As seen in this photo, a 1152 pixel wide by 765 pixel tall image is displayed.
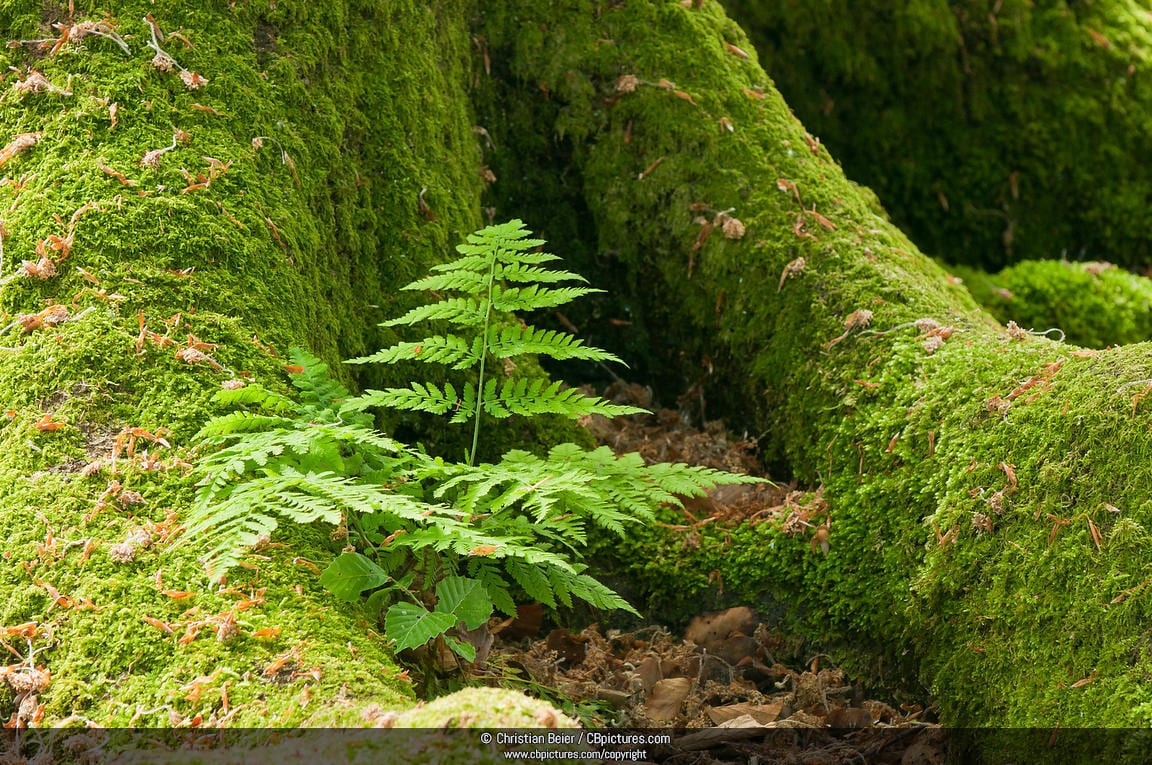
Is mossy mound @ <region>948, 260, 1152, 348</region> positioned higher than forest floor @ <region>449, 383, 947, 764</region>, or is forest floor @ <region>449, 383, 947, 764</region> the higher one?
mossy mound @ <region>948, 260, 1152, 348</region>

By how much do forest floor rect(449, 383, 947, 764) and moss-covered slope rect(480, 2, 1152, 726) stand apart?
13cm

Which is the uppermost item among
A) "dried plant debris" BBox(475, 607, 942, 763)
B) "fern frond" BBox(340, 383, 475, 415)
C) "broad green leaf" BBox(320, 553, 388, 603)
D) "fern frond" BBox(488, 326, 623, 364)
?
"fern frond" BBox(488, 326, 623, 364)

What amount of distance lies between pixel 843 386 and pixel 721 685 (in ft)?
4.52

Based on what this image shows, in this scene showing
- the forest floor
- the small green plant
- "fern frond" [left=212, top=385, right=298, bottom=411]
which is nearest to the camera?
the small green plant

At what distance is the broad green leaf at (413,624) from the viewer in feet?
9.09

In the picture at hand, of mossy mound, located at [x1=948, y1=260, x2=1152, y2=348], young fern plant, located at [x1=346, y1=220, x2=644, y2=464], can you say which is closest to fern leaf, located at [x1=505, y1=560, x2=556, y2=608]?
young fern plant, located at [x1=346, y1=220, x2=644, y2=464]

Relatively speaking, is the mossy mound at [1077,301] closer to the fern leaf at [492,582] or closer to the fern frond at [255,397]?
the fern leaf at [492,582]

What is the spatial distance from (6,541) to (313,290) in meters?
1.44

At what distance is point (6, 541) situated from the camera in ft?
9.66

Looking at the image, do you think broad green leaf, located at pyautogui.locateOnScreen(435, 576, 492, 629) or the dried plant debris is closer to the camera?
broad green leaf, located at pyautogui.locateOnScreen(435, 576, 492, 629)

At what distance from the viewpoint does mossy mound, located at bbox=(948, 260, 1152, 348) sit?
262 inches

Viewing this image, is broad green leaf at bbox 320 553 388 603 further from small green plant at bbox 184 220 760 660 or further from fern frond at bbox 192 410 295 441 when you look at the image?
fern frond at bbox 192 410 295 441

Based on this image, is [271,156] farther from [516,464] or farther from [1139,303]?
[1139,303]

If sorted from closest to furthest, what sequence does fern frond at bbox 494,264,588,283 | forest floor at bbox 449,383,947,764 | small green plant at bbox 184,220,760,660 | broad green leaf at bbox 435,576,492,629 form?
small green plant at bbox 184,220,760,660 < broad green leaf at bbox 435,576,492,629 < forest floor at bbox 449,383,947,764 < fern frond at bbox 494,264,588,283
